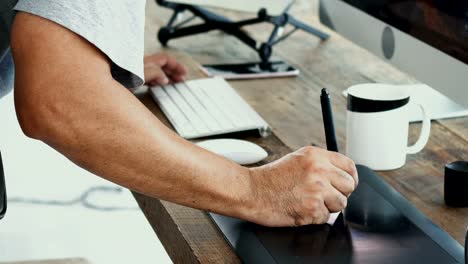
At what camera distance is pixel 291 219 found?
1149 millimetres

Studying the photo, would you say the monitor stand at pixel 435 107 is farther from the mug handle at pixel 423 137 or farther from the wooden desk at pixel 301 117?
the mug handle at pixel 423 137

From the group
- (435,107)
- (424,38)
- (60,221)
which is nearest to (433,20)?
(424,38)

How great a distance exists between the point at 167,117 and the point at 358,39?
0.45 metres

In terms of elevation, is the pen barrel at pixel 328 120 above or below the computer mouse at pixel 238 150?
above

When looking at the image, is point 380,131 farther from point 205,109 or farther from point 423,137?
point 205,109

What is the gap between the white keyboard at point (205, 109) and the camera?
4.97ft

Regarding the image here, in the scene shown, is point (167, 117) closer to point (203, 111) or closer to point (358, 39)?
point (203, 111)

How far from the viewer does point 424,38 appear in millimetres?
1558

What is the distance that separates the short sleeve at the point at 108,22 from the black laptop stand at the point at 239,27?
2.67 ft

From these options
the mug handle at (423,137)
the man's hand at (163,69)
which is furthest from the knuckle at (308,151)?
the man's hand at (163,69)

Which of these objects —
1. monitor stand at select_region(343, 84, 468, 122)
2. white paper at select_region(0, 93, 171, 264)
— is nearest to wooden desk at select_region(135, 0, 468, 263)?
monitor stand at select_region(343, 84, 468, 122)

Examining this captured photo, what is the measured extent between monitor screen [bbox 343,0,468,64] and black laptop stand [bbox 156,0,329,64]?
1.02 feet

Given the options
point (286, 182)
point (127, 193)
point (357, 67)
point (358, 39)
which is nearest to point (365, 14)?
point (358, 39)

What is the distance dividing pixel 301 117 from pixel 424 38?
258 millimetres
